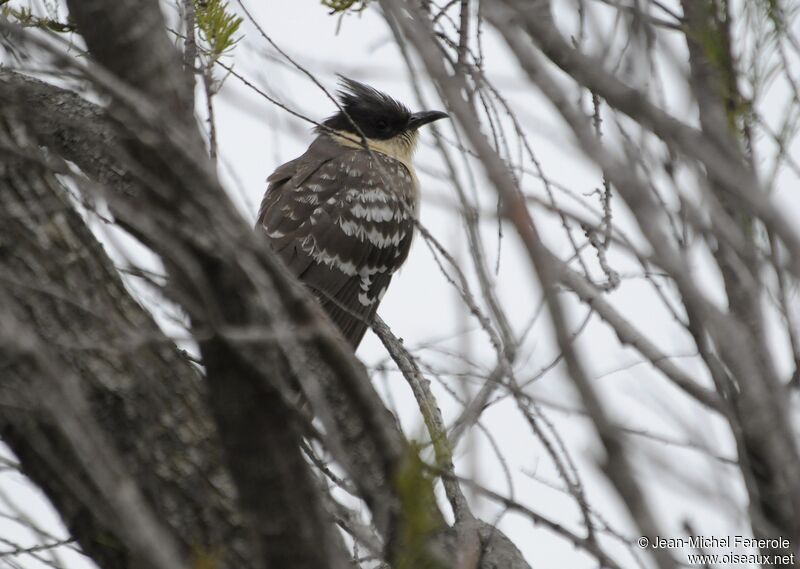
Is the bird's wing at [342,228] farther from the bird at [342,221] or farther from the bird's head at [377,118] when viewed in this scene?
the bird's head at [377,118]

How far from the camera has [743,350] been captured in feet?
6.26

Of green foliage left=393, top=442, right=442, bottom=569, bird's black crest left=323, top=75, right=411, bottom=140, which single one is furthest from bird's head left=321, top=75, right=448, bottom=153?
green foliage left=393, top=442, right=442, bottom=569

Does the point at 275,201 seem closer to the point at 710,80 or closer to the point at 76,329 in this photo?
the point at 76,329

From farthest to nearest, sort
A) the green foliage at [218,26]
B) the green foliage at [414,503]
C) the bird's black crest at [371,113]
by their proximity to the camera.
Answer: the bird's black crest at [371,113] < the green foliage at [218,26] < the green foliage at [414,503]

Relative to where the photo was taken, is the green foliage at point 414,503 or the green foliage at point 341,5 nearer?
the green foliage at point 414,503

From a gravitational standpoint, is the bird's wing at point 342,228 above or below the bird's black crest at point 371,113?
below

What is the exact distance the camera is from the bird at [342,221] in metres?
6.41

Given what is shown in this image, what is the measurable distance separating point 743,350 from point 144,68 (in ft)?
4.62

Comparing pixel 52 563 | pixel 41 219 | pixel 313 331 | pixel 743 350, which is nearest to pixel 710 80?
→ pixel 743 350

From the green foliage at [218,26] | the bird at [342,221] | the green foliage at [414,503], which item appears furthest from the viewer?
the bird at [342,221]

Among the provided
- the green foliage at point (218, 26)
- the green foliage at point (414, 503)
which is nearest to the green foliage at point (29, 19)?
the green foliage at point (218, 26)

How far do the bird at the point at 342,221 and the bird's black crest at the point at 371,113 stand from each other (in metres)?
0.02

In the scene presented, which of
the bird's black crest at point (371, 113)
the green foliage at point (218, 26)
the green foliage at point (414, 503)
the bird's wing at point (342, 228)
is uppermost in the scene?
the bird's black crest at point (371, 113)

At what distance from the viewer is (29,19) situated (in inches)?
164
